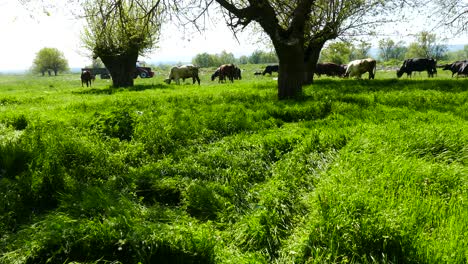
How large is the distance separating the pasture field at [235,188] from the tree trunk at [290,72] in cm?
320

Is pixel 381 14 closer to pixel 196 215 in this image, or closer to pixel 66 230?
pixel 196 215

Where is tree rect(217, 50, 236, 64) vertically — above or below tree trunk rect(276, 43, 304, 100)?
above

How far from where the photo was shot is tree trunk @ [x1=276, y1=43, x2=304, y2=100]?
1166 cm

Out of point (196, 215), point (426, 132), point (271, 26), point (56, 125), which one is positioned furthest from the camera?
point (271, 26)

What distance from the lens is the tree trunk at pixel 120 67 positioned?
26.2m

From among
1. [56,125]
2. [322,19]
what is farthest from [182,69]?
[56,125]

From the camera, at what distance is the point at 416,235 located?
316 centimetres

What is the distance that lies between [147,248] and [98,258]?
484mm

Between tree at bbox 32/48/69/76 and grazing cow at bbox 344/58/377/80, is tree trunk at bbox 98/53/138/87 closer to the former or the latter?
grazing cow at bbox 344/58/377/80

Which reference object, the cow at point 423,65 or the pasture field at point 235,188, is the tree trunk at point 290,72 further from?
the cow at point 423,65

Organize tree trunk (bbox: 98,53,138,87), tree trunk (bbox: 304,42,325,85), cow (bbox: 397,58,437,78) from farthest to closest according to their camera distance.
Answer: cow (bbox: 397,58,437,78) < tree trunk (bbox: 98,53,138,87) < tree trunk (bbox: 304,42,325,85)

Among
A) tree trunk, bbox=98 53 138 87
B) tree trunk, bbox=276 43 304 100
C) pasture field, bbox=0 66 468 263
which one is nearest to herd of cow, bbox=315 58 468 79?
tree trunk, bbox=276 43 304 100

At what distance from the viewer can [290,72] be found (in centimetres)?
1189

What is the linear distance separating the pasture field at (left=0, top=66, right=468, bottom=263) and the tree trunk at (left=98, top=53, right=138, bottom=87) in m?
18.0
